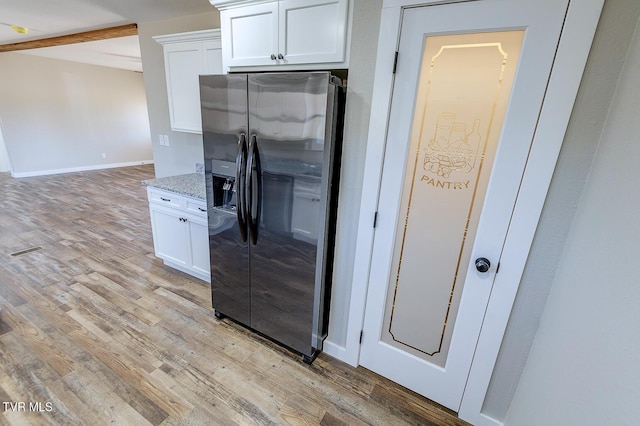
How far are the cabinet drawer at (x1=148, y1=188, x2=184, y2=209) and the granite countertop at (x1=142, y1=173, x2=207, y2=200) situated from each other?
56mm

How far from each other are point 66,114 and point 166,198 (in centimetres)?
622

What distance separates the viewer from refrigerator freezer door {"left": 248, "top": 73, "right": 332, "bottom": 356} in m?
1.54

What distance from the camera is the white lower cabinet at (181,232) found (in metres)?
2.63

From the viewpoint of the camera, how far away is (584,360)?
35.2 inches

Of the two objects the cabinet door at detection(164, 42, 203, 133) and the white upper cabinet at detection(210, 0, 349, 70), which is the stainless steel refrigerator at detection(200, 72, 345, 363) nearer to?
the white upper cabinet at detection(210, 0, 349, 70)

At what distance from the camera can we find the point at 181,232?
2818mm

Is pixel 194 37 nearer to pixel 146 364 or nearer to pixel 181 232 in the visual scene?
pixel 181 232

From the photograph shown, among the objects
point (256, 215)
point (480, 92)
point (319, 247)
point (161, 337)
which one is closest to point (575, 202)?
point (480, 92)

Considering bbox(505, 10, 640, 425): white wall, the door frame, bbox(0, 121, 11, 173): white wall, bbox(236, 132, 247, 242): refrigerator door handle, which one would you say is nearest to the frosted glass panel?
the door frame

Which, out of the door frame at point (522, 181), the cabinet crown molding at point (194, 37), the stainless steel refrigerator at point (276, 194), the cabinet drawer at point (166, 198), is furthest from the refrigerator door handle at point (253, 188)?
the cabinet crown molding at point (194, 37)

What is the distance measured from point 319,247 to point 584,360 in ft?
4.00

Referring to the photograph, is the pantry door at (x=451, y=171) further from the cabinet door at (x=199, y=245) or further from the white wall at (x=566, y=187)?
the cabinet door at (x=199, y=245)

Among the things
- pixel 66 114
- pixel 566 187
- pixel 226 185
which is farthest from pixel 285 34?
pixel 66 114

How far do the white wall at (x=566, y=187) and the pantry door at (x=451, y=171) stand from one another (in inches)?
5.2
